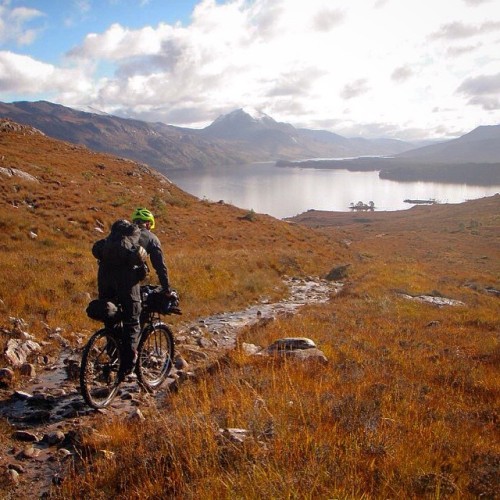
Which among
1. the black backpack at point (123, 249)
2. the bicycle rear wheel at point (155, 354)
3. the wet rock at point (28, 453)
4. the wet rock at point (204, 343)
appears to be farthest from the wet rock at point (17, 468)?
the wet rock at point (204, 343)

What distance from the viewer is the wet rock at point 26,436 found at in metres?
4.76

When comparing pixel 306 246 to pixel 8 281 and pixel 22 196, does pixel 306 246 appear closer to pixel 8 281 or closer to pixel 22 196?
pixel 22 196

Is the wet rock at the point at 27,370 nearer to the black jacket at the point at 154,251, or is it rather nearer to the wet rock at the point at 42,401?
the wet rock at the point at 42,401

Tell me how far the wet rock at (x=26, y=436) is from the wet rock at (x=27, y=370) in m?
2.03

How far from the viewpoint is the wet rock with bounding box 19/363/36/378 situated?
21.9ft

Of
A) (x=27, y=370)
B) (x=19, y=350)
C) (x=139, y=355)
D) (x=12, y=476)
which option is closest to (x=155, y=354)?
(x=139, y=355)

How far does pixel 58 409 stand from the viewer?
5672mm

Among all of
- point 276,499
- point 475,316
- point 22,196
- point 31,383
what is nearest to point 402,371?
point 276,499

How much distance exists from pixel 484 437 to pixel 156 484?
3503 mm

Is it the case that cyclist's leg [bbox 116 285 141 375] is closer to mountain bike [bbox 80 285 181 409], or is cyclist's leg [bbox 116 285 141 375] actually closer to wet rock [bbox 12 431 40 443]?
mountain bike [bbox 80 285 181 409]

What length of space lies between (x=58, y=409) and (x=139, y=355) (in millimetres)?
1289

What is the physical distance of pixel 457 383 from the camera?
Result: 263 inches

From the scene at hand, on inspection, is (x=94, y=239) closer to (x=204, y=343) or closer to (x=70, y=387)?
(x=204, y=343)

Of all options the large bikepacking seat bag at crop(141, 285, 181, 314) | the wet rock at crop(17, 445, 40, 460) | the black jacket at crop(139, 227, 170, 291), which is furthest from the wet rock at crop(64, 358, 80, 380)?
the wet rock at crop(17, 445, 40, 460)
